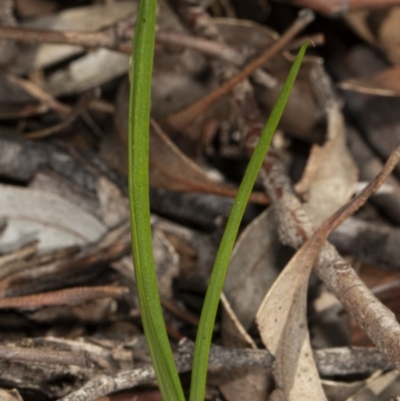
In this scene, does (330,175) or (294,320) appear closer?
(294,320)

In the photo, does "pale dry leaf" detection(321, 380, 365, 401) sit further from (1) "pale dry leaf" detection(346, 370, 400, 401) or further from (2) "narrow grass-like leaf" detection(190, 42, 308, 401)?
(2) "narrow grass-like leaf" detection(190, 42, 308, 401)

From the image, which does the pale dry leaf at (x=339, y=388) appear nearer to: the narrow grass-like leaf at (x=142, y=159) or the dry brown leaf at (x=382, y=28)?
the narrow grass-like leaf at (x=142, y=159)

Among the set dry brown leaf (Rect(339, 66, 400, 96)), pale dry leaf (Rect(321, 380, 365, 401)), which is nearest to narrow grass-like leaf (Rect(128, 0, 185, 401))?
pale dry leaf (Rect(321, 380, 365, 401))

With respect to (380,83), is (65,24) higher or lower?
higher

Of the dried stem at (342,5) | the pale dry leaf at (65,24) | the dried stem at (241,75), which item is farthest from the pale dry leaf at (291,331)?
the pale dry leaf at (65,24)

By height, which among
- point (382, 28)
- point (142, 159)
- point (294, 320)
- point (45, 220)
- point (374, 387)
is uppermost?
point (382, 28)

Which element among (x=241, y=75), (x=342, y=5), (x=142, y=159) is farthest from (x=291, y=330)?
(x=342, y=5)

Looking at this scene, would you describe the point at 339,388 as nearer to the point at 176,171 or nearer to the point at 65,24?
the point at 176,171

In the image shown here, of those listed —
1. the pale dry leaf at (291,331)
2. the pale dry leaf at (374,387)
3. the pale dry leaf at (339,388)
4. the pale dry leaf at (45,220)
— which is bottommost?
the pale dry leaf at (374,387)
